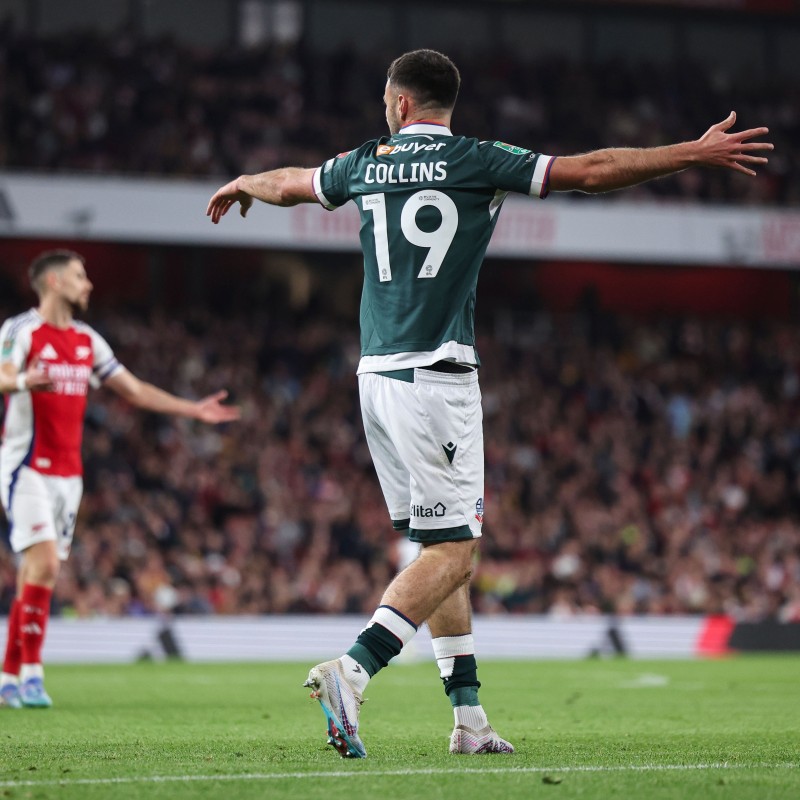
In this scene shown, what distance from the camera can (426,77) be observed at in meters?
5.34

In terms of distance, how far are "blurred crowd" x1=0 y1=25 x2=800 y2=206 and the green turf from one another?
477 inches

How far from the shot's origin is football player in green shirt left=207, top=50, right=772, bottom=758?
504 cm

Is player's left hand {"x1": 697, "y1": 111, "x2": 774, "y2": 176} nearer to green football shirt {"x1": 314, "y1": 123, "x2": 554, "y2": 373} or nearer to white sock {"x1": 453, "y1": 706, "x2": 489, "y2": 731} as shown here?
green football shirt {"x1": 314, "y1": 123, "x2": 554, "y2": 373}

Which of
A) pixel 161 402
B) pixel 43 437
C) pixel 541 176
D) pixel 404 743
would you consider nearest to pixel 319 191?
pixel 541 176

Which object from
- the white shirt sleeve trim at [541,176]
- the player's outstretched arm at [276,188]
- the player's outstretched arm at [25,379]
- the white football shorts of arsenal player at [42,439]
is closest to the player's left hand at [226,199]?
the player's outstretched arm at [276,188]

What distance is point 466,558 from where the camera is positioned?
5168 mm

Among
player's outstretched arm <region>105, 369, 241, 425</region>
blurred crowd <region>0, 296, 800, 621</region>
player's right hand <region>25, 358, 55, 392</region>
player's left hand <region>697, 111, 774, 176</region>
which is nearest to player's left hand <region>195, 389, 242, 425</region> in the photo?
player's outstretched arm <region>105, 369, 241, 425</region>

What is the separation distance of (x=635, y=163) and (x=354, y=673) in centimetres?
200

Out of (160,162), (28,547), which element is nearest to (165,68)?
(160,162)

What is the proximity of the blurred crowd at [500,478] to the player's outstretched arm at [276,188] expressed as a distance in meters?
11.3

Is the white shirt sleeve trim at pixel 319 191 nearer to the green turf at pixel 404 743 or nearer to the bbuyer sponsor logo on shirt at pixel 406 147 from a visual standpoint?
the bbuyer sponsor logo on shirt at pixel 406 147

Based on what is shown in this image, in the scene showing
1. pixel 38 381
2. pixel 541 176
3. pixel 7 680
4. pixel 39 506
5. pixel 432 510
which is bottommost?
pixel 7 680

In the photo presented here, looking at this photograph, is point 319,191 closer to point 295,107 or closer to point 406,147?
point 406,147

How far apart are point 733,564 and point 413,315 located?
1719 centimetres
